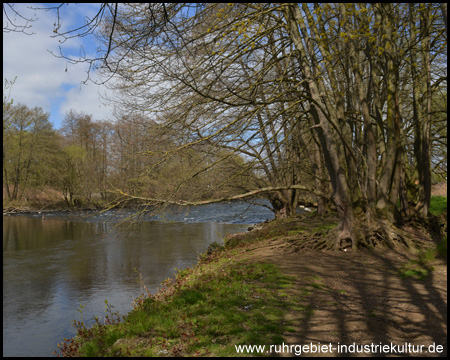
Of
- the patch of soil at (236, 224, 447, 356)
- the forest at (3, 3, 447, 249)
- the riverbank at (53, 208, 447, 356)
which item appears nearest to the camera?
the patch of soil at (236, 224, 447, 356)

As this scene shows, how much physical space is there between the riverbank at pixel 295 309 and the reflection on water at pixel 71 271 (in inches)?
96.4

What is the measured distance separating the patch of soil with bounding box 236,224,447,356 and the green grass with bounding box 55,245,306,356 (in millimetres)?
306

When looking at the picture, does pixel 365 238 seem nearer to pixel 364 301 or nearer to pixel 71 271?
pixel 364 301

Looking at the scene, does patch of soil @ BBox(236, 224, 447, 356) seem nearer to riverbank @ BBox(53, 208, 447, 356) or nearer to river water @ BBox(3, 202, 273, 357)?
riverbank @ BBox(53, 208, 447, 356)

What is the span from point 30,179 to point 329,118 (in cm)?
3710

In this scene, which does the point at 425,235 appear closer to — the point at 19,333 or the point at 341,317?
the point at 341,317

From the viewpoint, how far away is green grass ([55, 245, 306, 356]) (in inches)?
189

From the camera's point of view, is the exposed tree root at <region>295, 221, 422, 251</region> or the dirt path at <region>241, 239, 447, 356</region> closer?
the dirt path at <region>241, 239, 447, 356</region>

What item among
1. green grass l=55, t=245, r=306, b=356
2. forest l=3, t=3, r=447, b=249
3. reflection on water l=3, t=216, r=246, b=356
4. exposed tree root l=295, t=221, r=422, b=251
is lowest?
reflection on water l=3, t=216, r=246, b=356

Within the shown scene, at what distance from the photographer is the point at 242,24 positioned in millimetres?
8312

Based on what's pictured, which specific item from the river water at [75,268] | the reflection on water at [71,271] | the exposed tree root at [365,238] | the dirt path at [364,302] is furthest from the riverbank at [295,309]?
the reflection on water at [71,271]

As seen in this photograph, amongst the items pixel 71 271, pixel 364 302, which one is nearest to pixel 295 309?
pixel 364 302

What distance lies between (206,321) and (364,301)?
257 centimetres

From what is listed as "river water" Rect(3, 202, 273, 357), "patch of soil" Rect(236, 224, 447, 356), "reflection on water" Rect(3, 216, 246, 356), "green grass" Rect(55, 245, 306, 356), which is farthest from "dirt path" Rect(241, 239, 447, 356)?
"reflection on water" Rect(3, 216, 246, 356)
